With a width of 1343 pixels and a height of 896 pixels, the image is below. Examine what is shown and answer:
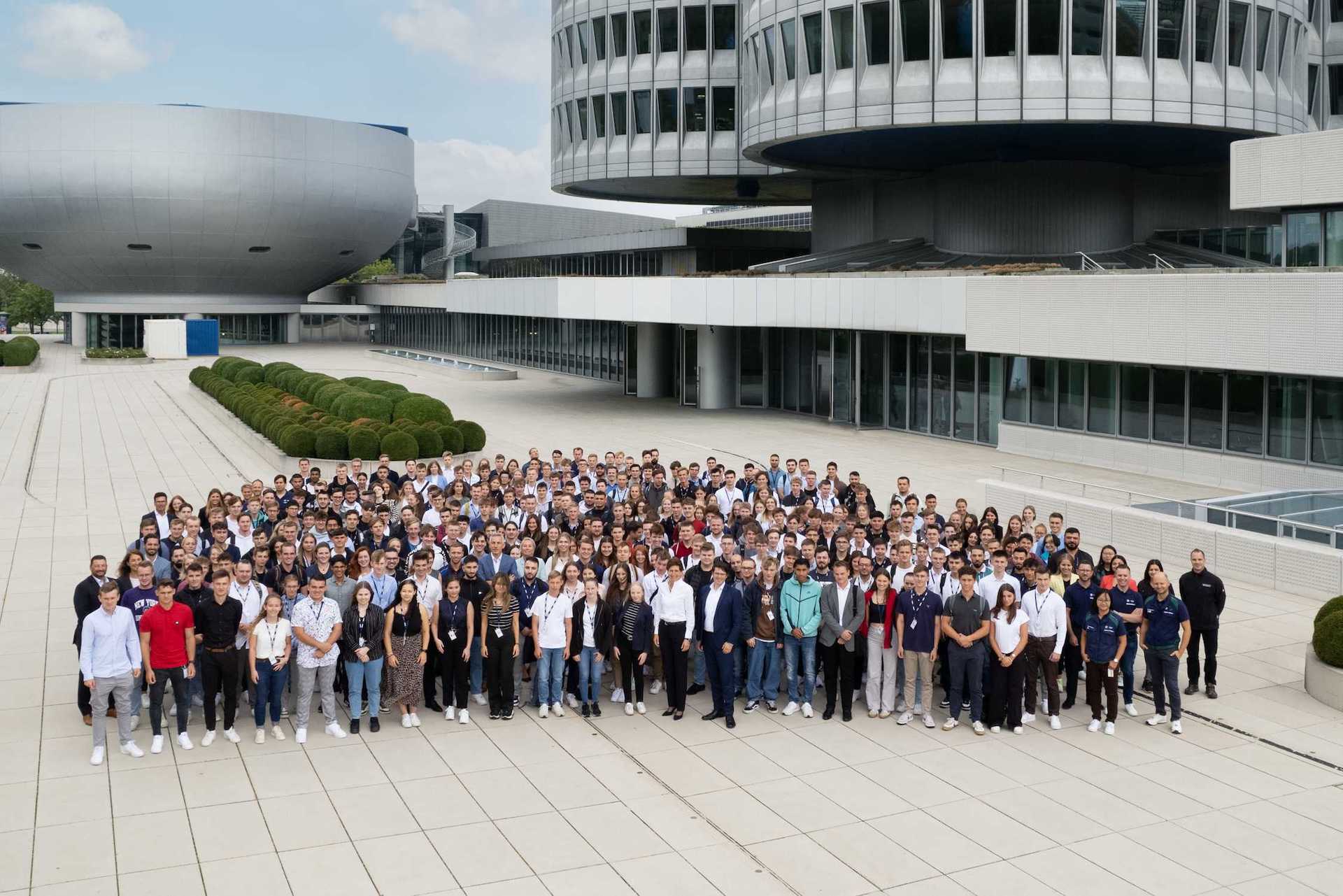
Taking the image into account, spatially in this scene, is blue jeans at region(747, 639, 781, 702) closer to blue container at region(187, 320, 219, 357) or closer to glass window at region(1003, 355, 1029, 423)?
glass window at region(1003, 355, 1029, 423)

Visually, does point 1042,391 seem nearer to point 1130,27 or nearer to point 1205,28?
point 1130,27

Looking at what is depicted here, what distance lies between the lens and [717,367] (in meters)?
43.4

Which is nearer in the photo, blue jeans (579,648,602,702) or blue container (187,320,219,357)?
blue jeans (579,648,602,702)

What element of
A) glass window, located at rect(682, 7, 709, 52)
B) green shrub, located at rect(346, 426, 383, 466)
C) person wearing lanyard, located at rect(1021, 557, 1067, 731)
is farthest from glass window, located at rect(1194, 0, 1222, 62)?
person wearing lanyard, located at rect(1021, 557, 1067, 731)

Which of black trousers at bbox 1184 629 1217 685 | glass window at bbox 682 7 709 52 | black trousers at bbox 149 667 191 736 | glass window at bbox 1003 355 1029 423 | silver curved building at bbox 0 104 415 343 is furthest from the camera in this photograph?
silver curved building at bbox 0 104 415 343

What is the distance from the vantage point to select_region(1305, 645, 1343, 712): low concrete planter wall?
527 inches

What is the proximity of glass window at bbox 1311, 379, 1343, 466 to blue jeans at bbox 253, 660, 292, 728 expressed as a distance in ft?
64.9

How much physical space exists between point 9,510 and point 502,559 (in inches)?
618

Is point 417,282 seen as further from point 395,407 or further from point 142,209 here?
point 395,407

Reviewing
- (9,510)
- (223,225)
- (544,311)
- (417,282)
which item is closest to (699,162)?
(544,311)

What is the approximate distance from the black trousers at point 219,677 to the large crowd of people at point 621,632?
28 mm

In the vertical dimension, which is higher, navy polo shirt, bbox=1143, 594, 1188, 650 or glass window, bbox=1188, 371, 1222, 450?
glass window, bbox=1188, 371, 1222, 450

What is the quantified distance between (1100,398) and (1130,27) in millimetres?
11105

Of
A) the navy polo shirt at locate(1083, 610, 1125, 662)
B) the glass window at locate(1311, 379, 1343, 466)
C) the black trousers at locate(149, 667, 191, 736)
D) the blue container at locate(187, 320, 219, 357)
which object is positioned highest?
the blue container at locate(187, 320, 219, 357)
